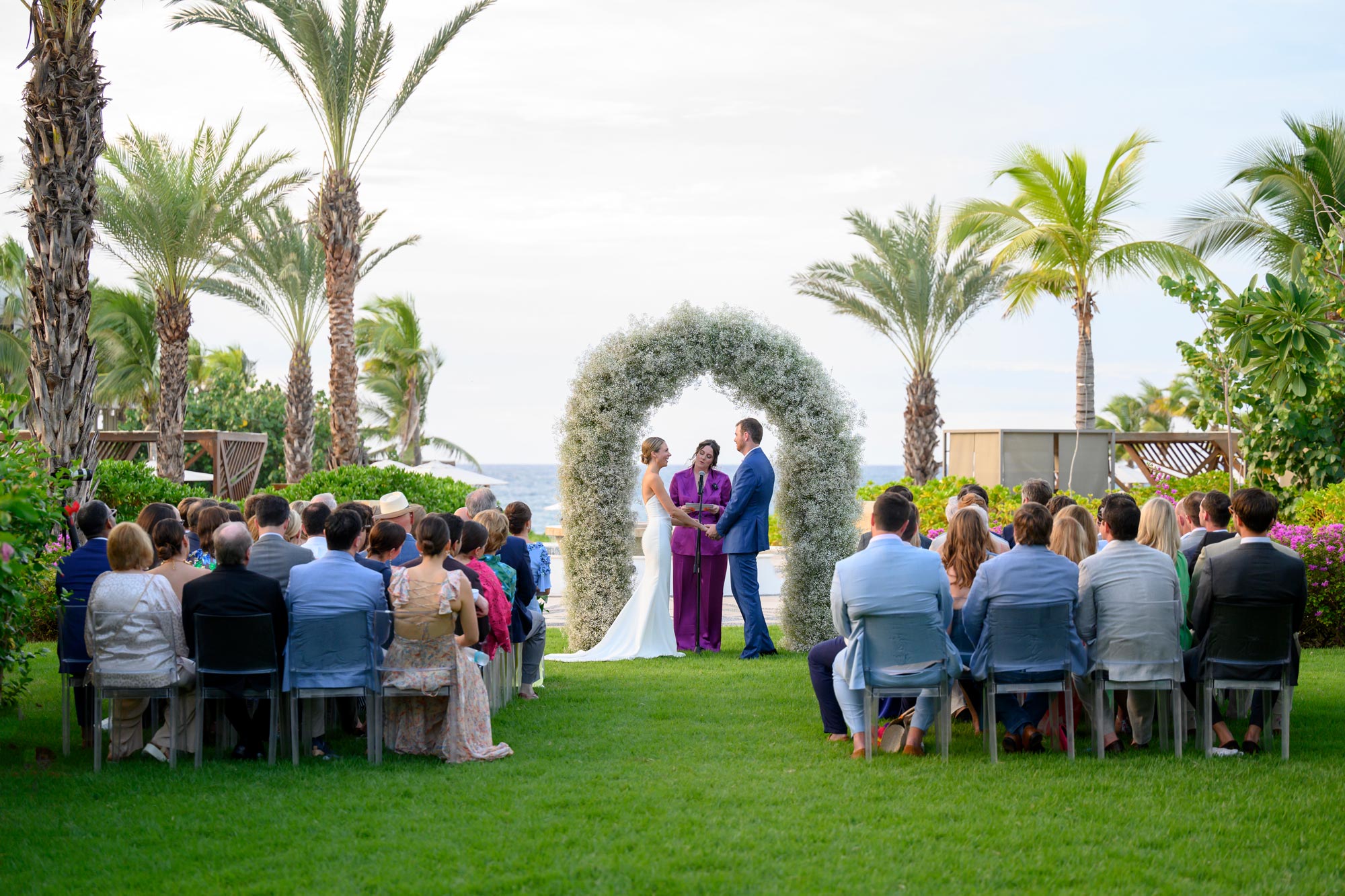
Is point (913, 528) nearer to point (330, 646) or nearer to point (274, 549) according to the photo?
point (330, 646)

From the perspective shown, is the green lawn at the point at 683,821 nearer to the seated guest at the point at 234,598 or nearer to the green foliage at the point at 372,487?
the seated guest at the point at 234,598

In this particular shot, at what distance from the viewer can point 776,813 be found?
17.7ft

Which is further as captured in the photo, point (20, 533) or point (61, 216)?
point (61, 216)

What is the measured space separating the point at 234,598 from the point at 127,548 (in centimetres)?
70

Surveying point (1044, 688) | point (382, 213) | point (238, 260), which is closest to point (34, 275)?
point (1044, 688)

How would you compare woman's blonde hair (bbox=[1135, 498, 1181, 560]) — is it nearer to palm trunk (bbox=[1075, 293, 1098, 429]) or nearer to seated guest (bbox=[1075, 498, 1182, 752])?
seated guest (bbox=[1075, 498, 1182, 752])

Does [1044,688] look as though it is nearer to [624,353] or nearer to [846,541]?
[846,541]

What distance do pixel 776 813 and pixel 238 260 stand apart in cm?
2302

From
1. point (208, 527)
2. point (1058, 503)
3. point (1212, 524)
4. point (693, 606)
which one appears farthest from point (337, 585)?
point (693, 606)

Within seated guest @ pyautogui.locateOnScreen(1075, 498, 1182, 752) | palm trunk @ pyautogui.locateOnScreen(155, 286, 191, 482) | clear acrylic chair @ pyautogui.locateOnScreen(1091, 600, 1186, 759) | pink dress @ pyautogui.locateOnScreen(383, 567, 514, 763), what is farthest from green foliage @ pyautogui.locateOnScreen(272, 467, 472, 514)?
clear acrylic chair @ pyautogui.locateOnScreen(1091, 600, 1186, 759)

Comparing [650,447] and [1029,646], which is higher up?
[650,447]

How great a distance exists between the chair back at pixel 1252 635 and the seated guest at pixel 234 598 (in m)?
5.29

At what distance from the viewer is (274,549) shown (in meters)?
7.02

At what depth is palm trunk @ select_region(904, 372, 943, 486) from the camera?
25734 mm
